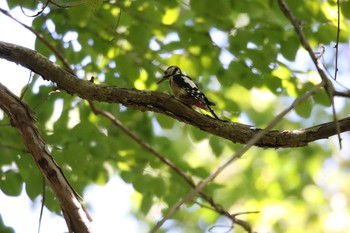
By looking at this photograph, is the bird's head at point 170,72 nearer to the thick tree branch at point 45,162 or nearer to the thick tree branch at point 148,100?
the thick tree branch at point 148,100

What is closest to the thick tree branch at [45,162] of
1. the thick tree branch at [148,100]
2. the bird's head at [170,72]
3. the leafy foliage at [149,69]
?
the thick tree branch at [148,100]

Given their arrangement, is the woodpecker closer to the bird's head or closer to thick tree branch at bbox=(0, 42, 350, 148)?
the bird's head

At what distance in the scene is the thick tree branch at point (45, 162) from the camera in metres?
2.47

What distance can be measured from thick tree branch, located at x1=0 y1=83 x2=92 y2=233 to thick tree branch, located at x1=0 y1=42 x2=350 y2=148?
25cm

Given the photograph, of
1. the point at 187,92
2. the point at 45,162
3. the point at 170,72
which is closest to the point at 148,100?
the point at 45,162

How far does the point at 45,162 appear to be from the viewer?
2605mm

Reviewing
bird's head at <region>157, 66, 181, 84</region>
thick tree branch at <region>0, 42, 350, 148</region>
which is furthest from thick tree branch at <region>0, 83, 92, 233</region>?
bird's head at <region>157, 66, 181, 84</region>

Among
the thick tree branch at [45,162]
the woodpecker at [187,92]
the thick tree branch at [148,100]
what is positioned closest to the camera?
the thick tree branch at [45,162]

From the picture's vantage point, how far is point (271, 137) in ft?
8.83

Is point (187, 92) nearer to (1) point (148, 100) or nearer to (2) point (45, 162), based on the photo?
(1) point (148, 100)

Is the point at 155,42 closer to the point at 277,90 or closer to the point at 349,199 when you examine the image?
the point at 277,90

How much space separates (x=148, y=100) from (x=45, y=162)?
2.05 ft

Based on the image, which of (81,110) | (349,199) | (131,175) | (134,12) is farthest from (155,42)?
(349,199)

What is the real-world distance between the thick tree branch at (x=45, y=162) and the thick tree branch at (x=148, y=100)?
254mm
